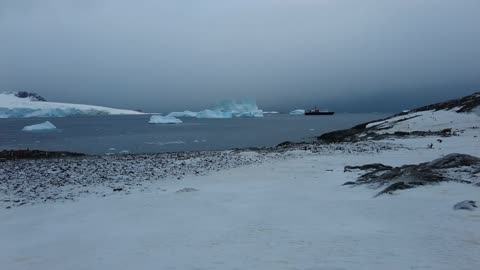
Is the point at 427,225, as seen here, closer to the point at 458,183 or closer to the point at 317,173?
the point at 458,183

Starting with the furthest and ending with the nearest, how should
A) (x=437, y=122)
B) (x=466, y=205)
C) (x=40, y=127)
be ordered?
(x=40, y=127)
(x=437, y=122)
(x=466, y=205)

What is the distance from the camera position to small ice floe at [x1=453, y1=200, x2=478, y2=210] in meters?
8.27

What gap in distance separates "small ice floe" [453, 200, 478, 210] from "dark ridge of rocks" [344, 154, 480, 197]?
2.26 m

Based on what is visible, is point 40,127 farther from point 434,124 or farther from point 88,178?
point 434,124

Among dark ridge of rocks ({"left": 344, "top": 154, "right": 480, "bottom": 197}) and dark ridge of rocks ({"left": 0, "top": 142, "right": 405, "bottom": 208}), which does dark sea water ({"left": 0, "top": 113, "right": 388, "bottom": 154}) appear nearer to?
dark ridge of rocks ({"left": 0, "top": 142, "right": 405, "bottom": 208})

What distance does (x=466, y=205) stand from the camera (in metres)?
8.31

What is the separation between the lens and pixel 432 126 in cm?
3900

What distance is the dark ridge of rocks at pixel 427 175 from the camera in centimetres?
1100

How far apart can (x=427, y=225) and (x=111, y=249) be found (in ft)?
20.2

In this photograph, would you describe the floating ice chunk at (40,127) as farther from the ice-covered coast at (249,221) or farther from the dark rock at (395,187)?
the dark rock at (395,187)

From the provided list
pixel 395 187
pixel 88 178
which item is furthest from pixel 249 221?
pixel 88 178

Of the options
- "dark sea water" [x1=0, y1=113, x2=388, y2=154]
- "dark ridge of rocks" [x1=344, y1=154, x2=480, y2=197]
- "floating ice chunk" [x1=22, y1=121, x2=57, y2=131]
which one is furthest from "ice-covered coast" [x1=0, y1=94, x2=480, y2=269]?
"floating ice chunk" [x1=22, y1=121, x2=57, y2=131]

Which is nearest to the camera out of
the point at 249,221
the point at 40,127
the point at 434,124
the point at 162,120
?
the point at 249,221

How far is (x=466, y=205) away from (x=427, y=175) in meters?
3.31
